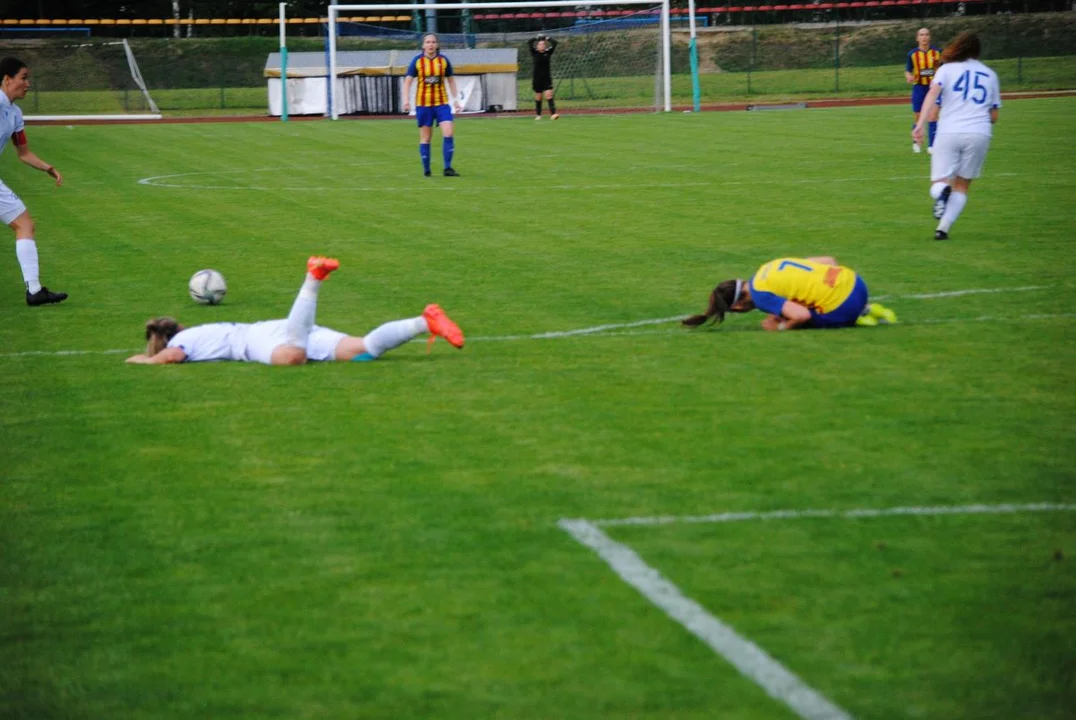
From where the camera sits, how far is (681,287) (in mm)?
11602

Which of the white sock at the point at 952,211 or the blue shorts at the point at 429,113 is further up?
the blue shorts at the point at 429,113

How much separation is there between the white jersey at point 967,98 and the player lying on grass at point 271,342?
7.08 meters

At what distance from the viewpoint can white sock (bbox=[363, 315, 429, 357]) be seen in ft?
28.2

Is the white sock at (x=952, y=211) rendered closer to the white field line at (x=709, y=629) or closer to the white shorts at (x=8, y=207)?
the white shorts at (x=8, y=207)

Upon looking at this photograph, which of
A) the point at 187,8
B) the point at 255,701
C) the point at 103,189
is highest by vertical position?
the point at 187,8

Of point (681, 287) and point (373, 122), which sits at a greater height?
point (373, 122)

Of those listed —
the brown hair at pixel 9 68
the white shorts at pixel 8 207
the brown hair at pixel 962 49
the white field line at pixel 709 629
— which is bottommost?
the white field line at pixel 709 629

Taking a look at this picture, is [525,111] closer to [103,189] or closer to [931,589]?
[103,189]

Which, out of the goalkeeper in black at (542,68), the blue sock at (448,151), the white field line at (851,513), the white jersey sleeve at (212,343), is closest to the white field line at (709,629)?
the white field line at (851,513)

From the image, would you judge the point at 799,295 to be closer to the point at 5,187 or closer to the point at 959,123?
the point at 959,123

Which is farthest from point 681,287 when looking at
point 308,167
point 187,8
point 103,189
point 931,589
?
point 187,8

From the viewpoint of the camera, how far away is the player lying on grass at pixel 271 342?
8.73 m

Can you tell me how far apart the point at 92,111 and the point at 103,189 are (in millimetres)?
22287

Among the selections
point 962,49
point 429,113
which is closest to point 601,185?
point 429,113
